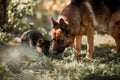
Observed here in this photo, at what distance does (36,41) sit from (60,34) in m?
2.20

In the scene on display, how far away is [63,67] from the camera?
959cm

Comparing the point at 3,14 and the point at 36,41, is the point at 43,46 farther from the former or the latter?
the point at 3,14

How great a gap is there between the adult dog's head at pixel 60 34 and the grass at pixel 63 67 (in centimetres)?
48

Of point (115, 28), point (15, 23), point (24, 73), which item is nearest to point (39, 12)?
point (15, 23)

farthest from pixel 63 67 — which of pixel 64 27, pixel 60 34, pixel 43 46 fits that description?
pixel 43 46

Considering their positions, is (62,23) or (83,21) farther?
(83,21)

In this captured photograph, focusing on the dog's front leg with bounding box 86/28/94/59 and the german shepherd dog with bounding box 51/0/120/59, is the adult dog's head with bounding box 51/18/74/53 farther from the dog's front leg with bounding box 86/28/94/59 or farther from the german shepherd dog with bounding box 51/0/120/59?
the dog's front leg with bounding box 86/28/94/59

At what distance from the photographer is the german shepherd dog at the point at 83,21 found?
9770mm

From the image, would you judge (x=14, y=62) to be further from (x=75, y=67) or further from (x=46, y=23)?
(x=46, y=23)

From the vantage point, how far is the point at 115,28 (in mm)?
10656

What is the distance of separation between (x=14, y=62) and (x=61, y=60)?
4.26ft

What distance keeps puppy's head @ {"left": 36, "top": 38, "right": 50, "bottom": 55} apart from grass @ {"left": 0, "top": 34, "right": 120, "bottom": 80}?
229 mm

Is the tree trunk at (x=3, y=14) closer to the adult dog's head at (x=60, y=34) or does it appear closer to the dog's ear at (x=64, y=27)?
the adult dog's head at (x=60, y=34)

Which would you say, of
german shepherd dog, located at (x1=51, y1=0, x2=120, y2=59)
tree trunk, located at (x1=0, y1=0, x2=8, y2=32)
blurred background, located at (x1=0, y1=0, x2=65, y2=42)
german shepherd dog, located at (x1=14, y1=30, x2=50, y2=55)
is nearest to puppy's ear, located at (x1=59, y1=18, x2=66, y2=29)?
german shepherd dog, located at (x1=51, y1=0, x2=120, y2=59)
